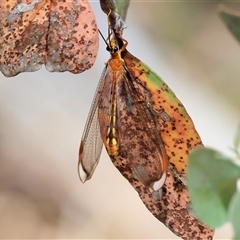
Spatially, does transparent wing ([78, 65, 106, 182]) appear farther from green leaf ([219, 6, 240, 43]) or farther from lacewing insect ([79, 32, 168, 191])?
green leaf ([219, 6, 240, 43])

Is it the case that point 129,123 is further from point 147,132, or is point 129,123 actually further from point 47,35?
point 47,35

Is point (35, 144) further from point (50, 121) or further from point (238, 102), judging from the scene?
point (238, 102)

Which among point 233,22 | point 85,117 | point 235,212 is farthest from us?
Answer: point 85,117

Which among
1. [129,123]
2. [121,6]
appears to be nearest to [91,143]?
[129,123]

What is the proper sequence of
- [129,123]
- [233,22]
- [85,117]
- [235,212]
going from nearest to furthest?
[235,212] → [233,22] → [129,123] → [85,117]

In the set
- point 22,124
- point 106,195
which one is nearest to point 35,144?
point 22,124

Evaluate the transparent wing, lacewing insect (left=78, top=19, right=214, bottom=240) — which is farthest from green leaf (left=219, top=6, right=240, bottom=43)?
the transparent wing
